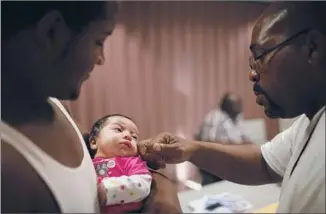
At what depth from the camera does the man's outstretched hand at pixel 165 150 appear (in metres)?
0.50

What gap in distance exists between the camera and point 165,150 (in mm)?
519

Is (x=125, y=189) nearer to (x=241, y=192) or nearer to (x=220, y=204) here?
(x=241, y=192)

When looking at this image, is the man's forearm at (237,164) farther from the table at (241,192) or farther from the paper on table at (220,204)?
the paper on table at (220,204)

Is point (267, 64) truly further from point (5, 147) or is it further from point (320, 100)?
point (5, 147)

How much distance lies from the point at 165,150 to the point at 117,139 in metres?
0.06

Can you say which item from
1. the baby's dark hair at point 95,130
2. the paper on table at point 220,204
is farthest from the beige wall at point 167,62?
the paper on table at point 220,204

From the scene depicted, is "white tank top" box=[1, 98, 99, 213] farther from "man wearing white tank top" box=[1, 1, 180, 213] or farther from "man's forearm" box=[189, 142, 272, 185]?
"man's forearm" box=[189, 142, 272, 185]

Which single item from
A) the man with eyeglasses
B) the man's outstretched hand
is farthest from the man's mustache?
the man's outstretched hand

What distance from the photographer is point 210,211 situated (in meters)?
1.04

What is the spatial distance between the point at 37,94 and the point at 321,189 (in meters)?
0.27

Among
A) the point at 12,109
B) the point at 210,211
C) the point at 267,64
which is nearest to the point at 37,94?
the point at 12,109

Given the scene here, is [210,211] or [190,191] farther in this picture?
[210,211]

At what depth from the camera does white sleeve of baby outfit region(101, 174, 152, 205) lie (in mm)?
448

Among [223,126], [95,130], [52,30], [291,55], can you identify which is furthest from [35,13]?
[223,126]
